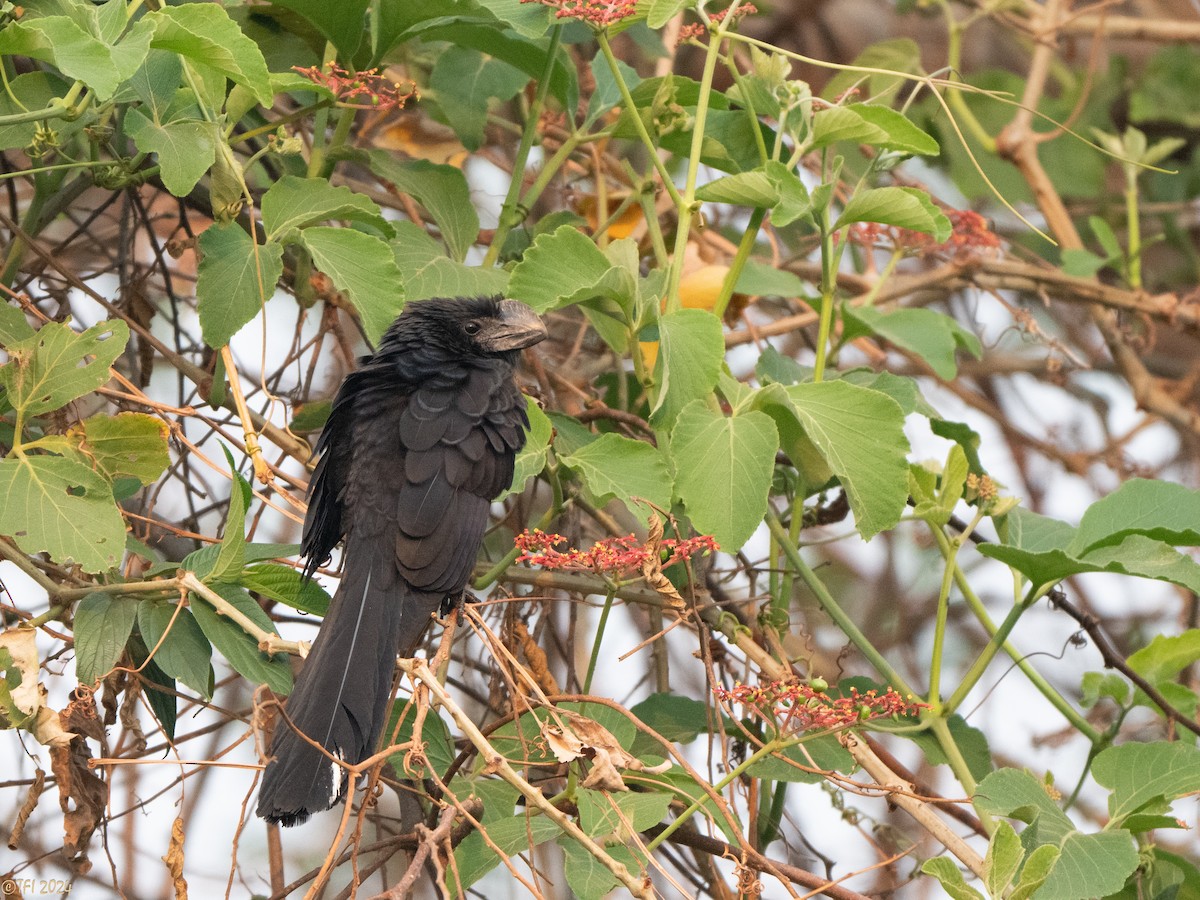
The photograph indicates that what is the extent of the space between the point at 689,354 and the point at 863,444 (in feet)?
1.13

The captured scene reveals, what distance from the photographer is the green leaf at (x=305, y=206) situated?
2.26 meters

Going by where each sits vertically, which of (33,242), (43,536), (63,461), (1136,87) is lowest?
(43,536)

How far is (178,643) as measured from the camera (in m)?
2.08

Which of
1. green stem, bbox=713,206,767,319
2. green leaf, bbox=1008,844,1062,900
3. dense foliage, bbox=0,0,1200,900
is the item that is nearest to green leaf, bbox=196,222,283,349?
dense foliage, bbox=0,0,1200,900

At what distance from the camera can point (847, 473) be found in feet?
7.17

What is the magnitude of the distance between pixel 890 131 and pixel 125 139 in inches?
60.2

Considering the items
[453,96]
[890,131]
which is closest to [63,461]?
Answer: [453,96]

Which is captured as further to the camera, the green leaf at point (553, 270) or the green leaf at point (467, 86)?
the green leaf at point (467, 86)

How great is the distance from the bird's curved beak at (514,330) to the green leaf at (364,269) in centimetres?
45

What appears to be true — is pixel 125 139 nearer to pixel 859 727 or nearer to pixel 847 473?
pixel 847 473

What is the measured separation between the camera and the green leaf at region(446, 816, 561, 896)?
2021 millimetres

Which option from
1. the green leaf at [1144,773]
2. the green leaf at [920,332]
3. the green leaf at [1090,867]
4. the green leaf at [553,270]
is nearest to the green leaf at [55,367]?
the green leaf at [553,270]

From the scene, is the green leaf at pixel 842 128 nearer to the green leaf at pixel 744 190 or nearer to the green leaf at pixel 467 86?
the green leaf at pixel 744 190

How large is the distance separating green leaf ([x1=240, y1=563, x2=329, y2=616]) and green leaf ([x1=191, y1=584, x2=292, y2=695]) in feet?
0.10
